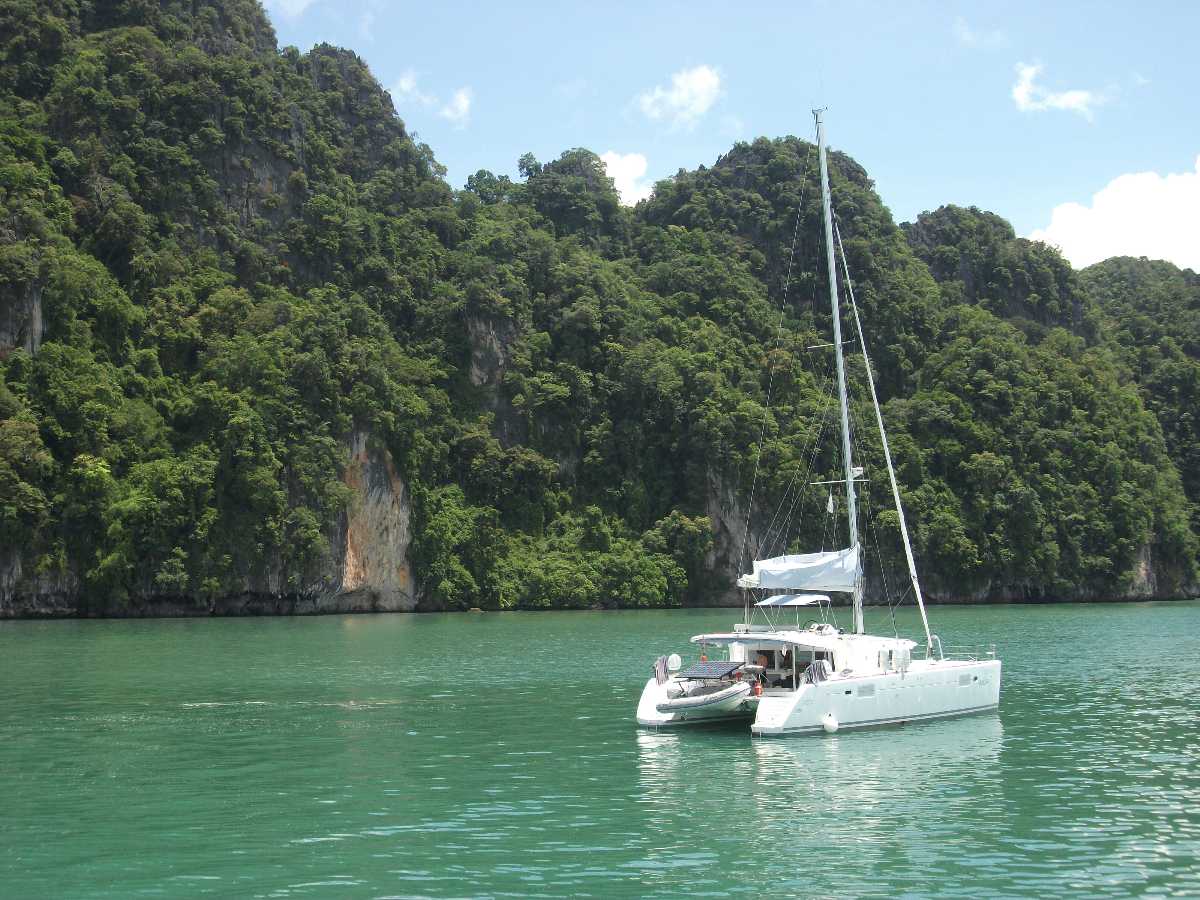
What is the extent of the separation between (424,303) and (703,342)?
22616 millimetres

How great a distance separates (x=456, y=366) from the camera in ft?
297

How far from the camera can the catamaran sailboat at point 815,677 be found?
23891 millimetres

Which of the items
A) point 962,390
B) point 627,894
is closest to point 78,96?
point 962,390

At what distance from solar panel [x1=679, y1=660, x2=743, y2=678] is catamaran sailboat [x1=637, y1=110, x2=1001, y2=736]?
0.8 inches

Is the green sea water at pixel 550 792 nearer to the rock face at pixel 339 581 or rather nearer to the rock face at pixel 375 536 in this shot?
the rock face at pixel 339 581

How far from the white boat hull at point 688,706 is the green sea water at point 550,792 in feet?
1.21

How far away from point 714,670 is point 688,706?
110 centimetres

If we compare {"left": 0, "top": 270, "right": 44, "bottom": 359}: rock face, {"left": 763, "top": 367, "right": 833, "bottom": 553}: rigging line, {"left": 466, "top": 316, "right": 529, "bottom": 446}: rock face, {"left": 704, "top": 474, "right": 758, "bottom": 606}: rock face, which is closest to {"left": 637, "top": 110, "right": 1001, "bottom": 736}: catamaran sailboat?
{"left": 0, "top": 270, "right": 44, "bottom": 359}: rock face

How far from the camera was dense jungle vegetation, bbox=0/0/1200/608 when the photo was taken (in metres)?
68.2

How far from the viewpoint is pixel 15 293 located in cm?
6656

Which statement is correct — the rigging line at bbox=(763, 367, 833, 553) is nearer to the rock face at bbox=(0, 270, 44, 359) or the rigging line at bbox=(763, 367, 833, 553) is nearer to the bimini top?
the rock face at bbox=(0, 270, 44, 359)

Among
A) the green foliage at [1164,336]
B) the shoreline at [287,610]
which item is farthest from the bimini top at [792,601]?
the green foliage at [1164,336]

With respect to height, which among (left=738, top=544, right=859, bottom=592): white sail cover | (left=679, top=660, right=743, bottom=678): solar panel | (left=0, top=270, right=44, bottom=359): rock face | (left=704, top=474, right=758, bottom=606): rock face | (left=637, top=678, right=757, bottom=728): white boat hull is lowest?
(left=637, top=678, right=757, bottom=728): white boat hull

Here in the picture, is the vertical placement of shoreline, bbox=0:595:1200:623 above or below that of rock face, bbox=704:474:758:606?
below
